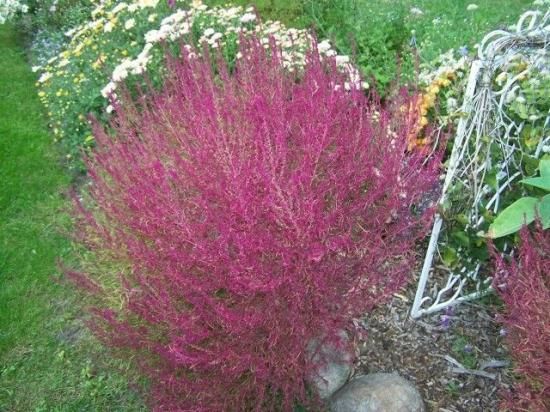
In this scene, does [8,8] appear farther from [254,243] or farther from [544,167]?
[544,167]

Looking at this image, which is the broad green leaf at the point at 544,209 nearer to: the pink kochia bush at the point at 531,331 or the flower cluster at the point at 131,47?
the pink kochia bush at the point at 531,331

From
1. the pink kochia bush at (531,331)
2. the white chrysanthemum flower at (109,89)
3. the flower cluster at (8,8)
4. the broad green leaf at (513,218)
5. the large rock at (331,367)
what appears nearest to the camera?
the pink kochia bush at (531,331)

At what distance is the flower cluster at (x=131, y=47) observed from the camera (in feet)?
13.6

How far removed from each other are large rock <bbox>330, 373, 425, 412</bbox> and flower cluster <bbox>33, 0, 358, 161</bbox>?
2.33m

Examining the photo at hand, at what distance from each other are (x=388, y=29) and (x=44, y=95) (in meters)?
3.24

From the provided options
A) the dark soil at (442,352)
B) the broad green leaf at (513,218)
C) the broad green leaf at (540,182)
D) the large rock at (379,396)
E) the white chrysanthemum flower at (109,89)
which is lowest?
the dark soil at (442,352)

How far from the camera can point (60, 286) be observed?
3.54 m

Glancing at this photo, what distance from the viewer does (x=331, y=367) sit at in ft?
8.59

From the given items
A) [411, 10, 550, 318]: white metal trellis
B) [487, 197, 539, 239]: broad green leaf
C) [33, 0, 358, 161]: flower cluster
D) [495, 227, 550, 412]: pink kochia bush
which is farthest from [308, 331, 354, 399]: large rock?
[33, 0, 358, 161]: flower cluster

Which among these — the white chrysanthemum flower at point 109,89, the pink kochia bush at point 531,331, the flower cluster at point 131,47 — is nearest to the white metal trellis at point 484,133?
the pink kochia bush at point 531,331

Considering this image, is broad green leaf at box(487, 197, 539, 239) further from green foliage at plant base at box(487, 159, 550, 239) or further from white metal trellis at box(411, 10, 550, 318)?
white metal trellis at box(411, 10, 550, 318)

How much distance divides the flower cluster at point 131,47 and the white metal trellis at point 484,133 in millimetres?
1660

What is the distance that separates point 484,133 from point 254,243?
124 cm

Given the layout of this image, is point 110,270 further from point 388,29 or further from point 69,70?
point 388,29
